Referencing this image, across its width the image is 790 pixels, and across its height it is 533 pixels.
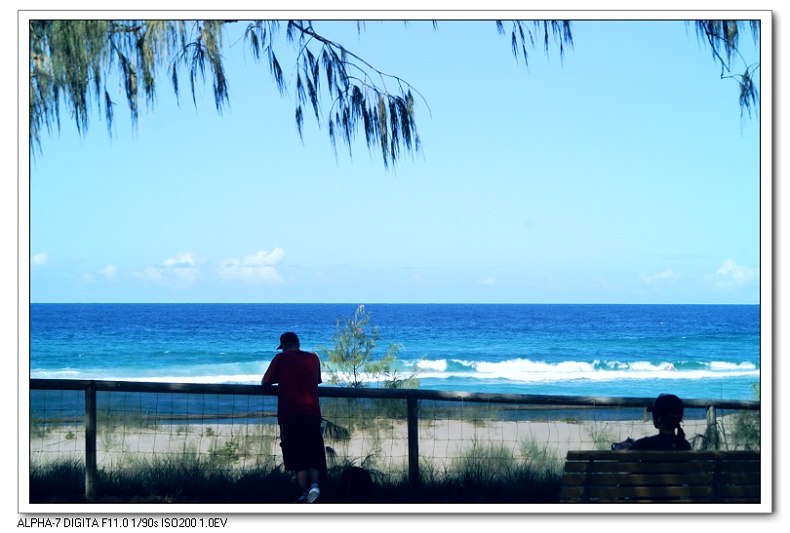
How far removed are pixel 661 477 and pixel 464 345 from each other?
2656 cm

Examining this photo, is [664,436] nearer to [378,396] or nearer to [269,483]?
[378,396]

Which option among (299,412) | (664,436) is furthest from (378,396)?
(664,436)

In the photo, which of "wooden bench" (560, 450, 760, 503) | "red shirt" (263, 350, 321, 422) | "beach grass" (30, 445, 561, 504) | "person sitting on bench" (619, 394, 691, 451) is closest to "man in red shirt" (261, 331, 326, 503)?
"red shirt" (263, 350, 321, 422)

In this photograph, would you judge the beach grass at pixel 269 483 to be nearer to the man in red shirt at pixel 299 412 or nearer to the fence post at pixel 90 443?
the fence post at pixel 90 443

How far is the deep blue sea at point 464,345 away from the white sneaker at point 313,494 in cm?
1622

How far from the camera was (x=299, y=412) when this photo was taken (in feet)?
15.1

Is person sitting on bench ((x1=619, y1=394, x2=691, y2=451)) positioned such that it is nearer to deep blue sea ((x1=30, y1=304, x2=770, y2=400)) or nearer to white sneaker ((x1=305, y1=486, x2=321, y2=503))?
white sneaker ((x1=305, y1=486, x2=321, y2=503))

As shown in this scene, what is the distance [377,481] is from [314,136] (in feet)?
55.7

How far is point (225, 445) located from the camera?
4992 mm

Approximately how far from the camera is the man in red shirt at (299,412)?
449 centimetres

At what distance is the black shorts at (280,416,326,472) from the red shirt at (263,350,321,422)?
0.05 m
